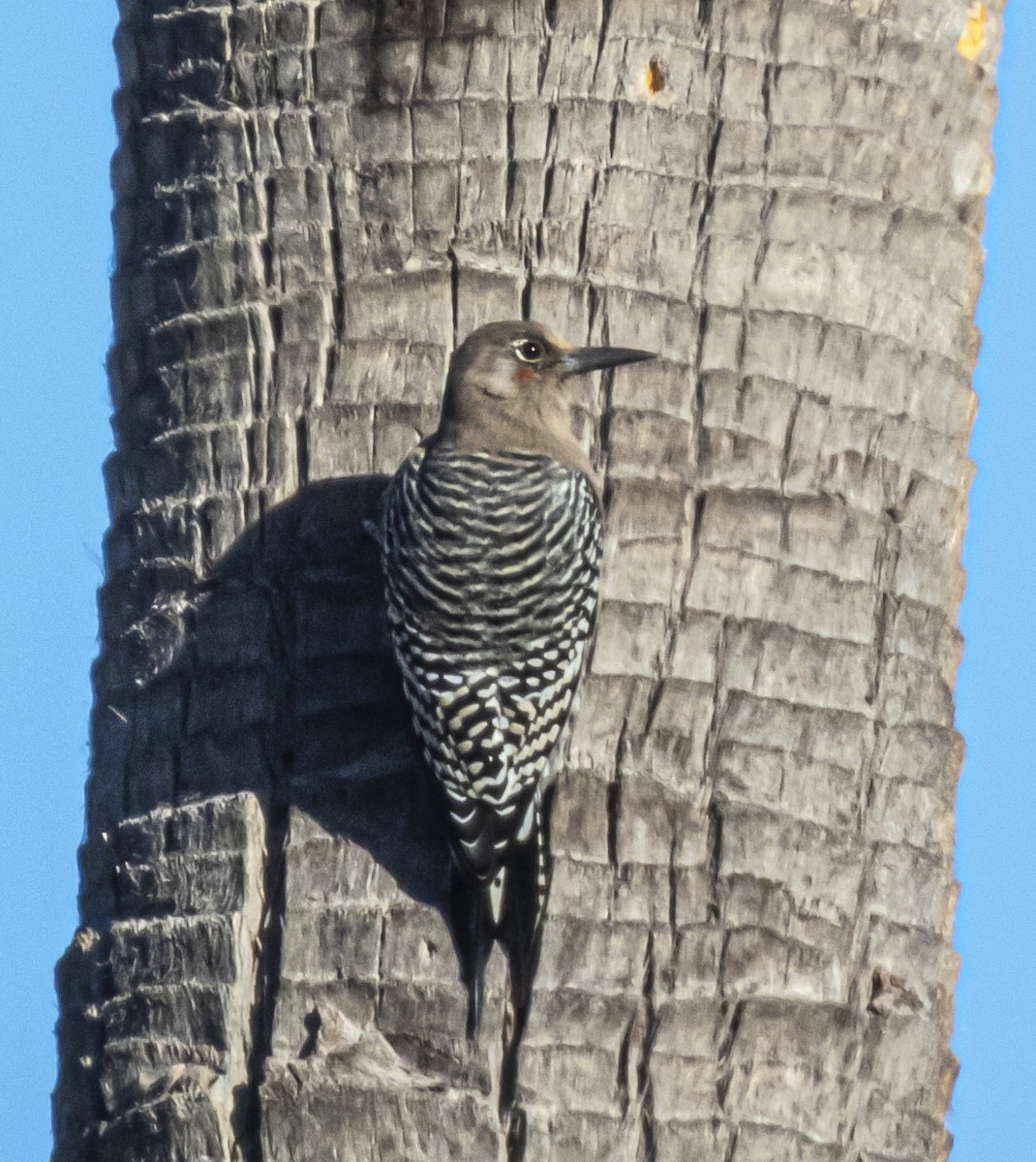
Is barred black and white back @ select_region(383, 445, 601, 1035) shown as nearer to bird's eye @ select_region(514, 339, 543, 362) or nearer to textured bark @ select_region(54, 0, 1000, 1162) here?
textured bark @ select_region(54, 0, 1000, 1162)

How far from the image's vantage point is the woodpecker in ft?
15.5

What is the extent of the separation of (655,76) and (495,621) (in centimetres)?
139

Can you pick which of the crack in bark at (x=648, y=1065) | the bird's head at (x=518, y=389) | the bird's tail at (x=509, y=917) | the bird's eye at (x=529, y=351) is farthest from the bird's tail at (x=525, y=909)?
the bird's eye at (x=529, y=351)

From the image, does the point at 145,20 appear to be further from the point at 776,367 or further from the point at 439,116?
the point at 776,367

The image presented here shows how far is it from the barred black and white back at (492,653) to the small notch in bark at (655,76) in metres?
0.96

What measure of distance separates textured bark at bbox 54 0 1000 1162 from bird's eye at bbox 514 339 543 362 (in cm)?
15

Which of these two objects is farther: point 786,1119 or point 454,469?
point 454,469

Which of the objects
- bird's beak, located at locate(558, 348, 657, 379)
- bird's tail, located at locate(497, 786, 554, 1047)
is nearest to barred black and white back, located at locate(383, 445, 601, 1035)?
bird's tail, located at locate(497, 786, 554, 1047)

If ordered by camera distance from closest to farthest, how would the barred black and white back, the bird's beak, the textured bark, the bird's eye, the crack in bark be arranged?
the crack in bark → the textured bark → the barred black and white back → the bird's beak → the bird's eye

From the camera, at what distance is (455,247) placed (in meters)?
5.10

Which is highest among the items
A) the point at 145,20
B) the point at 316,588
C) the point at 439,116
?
the point at 145,20

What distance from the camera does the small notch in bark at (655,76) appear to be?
16.7 ft

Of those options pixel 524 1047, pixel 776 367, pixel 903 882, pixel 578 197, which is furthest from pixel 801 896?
pixel 578 197

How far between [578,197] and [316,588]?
3.74ft
